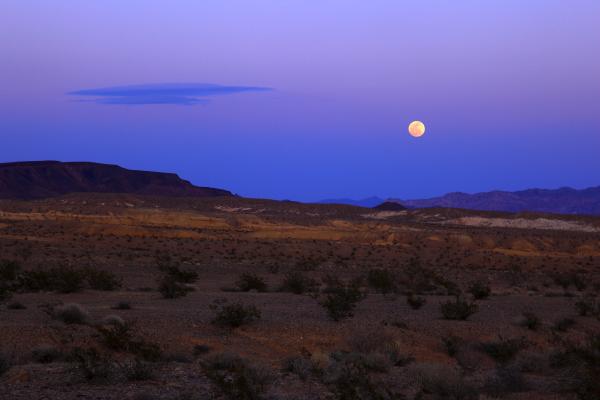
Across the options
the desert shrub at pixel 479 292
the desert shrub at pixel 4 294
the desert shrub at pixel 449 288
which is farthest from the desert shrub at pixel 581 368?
the desert shrub at pixel 449 288

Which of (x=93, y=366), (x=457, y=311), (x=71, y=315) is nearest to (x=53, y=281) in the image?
(x=71, y=315)

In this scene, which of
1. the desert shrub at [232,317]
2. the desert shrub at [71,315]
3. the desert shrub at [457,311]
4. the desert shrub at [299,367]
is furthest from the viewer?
the desert shrub at [457,311]

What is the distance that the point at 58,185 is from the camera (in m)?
159

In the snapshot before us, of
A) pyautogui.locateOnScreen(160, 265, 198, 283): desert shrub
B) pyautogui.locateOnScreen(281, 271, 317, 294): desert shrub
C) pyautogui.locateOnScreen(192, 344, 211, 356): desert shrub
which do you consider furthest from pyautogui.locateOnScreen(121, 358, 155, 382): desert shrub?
pyautogui.locateOnScreen(160, 265, 198, 283): desert shrub

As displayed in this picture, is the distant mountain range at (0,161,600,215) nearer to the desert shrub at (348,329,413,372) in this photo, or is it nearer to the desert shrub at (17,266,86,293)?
the desert shrub at (17,266,86,293)

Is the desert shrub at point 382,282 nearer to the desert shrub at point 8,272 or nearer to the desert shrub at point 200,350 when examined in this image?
the desert shrub at point 8,272

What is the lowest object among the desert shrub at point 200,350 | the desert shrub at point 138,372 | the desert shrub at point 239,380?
the desert shrub at point 200,350

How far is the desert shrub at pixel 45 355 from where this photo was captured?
13625 mm

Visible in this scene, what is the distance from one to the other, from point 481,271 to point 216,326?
1209 inches

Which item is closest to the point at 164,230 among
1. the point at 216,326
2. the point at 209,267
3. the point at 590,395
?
the point at 209,267

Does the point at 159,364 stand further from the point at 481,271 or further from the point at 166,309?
the point at 481,271

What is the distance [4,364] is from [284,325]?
781 centimetres

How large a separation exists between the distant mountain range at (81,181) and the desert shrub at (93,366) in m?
142

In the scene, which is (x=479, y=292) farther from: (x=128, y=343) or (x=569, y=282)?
(x=128, y=343)
